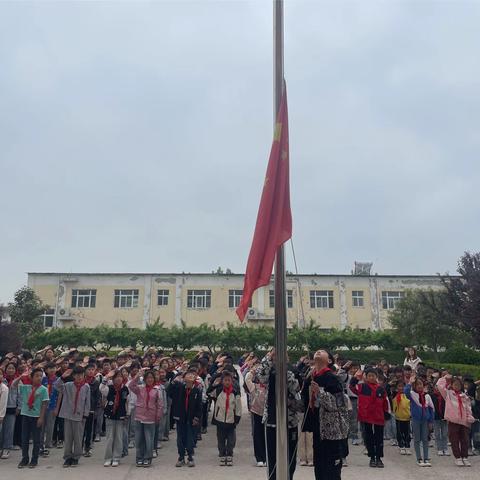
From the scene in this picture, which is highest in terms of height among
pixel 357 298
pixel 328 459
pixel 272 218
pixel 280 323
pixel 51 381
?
pixel 357 298

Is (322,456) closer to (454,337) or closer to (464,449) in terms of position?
(464,449)

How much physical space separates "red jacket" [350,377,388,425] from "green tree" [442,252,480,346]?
1154 centimetres

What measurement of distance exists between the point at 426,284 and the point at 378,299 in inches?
A: 174

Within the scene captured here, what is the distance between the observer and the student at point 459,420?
9.60m

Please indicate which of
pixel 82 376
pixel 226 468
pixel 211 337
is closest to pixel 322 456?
pixel 226 468

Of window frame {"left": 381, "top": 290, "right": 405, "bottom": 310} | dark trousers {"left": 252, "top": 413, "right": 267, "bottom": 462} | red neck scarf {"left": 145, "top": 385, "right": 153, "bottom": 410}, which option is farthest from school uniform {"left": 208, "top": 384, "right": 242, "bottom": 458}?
window frame {"left": 381, "top": 290, "right": 405, "bottom": 310}

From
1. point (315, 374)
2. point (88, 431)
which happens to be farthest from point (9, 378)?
→ point (315, 374)

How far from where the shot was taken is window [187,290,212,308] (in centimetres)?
4388

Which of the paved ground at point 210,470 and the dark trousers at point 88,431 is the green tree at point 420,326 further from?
the dark trousers at point 88,431

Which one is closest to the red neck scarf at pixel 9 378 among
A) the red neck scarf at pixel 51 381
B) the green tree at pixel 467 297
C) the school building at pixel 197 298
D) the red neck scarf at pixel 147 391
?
the red neck scarf at pixel 51 381

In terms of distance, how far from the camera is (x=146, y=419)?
9422 millimetres

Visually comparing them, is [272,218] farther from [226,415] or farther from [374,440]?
[374,440]

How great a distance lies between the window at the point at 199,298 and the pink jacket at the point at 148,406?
34201mm

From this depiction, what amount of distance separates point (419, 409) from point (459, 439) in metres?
0.97
